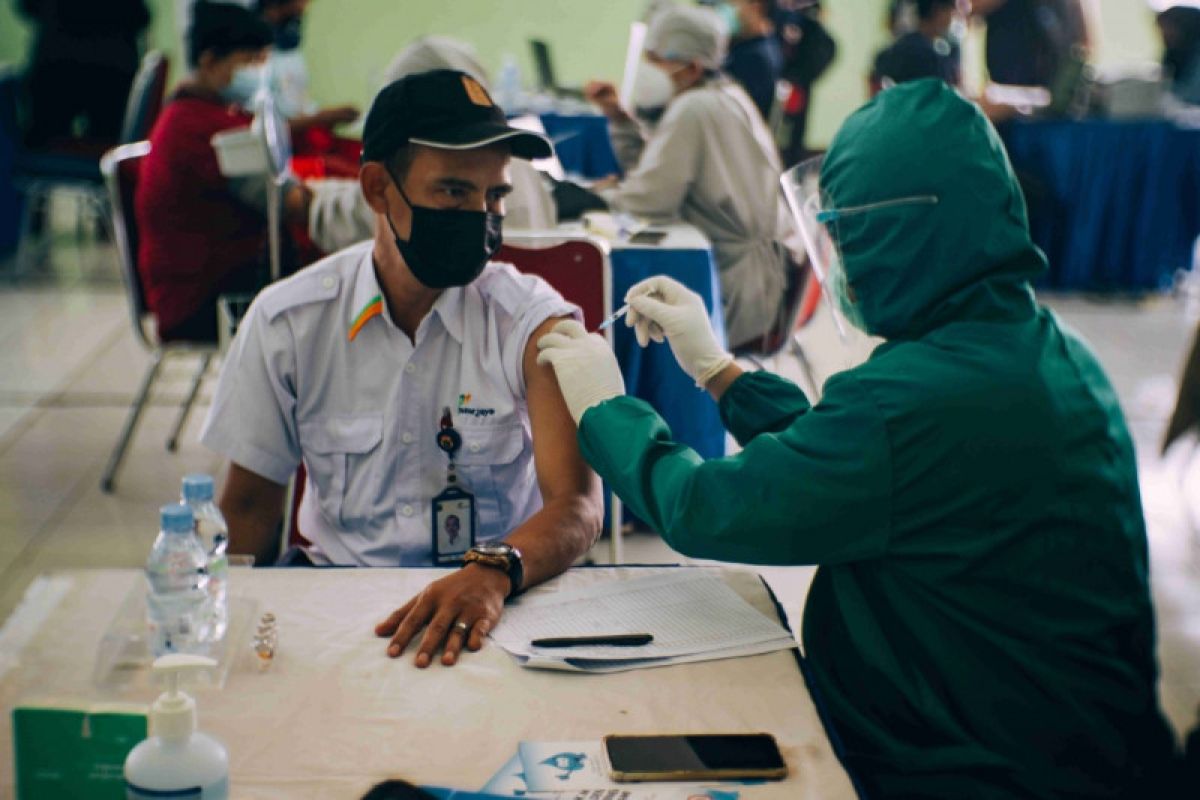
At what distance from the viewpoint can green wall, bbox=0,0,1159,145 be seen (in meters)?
8.66

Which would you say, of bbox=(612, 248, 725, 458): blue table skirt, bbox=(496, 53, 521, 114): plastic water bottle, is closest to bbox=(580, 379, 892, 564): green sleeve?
bbox=(612, 248, 725, 458): blue table skirt

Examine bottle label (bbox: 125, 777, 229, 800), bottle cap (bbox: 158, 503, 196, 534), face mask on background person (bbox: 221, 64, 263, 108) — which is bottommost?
bottle label (bbox: 125, 777, 229, 800)

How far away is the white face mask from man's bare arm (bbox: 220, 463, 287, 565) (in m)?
3.11

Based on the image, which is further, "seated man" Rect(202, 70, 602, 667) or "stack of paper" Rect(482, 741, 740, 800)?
"seated man" Rect(202, 70, 602, 667)

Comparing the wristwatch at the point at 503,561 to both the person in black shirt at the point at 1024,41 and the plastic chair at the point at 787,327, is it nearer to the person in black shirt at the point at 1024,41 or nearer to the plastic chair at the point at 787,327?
the plastic chair at the point at 787,327

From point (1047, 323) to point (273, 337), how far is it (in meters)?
1.05

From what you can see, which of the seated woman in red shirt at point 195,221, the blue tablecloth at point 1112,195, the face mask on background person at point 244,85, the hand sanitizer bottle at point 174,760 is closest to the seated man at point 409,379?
the hand sanitizer bottle at point 174,760

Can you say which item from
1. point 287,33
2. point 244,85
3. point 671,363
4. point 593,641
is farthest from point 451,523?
point 287,33

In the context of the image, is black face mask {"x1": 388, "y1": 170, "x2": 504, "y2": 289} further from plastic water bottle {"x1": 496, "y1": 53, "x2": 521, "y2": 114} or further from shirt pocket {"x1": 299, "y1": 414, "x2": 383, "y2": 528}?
plastic water bottle {"x1": 496, "y1": 53, "x2": 521, "y2": 114}

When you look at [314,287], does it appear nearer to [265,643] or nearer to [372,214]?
[265,643]

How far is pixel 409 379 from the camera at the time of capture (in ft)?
6.01

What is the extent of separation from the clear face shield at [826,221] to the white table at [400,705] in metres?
0.42

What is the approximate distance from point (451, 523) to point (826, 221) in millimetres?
710

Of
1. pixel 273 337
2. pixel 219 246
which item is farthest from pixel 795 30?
pixel 273 337
